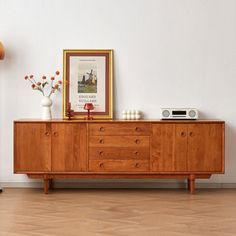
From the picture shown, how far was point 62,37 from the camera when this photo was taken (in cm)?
617

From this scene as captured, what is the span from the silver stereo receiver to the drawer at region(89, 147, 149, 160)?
0.42m

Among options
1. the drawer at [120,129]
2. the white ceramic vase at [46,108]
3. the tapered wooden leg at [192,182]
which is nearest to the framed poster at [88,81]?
the white ceramic vase at [46,108]

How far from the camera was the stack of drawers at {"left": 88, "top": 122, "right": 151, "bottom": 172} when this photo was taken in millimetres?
5754

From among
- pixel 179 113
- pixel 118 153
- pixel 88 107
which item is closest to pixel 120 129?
pixel 118 153

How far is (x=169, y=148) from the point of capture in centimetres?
575

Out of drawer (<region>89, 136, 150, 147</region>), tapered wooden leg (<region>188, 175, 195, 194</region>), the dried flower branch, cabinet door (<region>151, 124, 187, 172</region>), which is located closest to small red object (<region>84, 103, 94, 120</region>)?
drawer (<region>89, 136, 150, 147</region>)

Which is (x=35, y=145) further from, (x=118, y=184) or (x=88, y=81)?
(x=118, y=184)

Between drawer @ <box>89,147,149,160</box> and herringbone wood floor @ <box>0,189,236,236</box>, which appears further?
drawer @ <box>89,147,149,160</box>

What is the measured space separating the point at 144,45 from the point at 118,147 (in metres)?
1.22

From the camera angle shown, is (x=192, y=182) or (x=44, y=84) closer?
(x=192, y=182)

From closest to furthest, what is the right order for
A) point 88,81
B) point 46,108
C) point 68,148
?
point 68,148, point 46,108, point 88,81

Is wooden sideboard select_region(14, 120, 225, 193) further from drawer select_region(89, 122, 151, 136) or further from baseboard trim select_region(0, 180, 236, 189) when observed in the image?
baseboard trim select_region(0, 180, 236, 189)

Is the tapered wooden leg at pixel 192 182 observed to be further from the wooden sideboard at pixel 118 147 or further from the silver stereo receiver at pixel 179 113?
the silver stereo receiver at pixel 179 113

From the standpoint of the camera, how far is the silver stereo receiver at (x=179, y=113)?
5.84 meters
